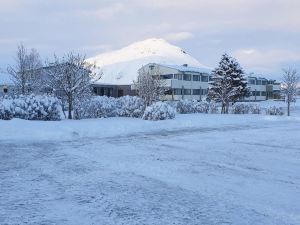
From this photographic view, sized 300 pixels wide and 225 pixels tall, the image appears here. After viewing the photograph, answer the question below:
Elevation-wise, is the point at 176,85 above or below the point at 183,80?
below

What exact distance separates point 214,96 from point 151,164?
31.3 metres

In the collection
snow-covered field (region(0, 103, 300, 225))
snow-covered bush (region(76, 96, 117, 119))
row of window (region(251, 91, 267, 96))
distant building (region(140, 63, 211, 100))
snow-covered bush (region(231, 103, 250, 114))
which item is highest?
distant building (region(140, 63, 211, 100))

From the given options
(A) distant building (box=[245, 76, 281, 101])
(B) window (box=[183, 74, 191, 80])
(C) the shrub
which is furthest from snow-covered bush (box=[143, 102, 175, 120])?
(A) distant building (box=[245, 76, 281, 101])

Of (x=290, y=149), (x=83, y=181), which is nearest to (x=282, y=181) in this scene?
(x=83, y=181)

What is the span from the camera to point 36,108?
69.9ft

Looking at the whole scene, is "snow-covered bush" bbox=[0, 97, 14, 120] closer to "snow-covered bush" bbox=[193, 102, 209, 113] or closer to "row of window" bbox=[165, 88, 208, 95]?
"snow-covered bush" bbox=[193, 102, 209, 113]

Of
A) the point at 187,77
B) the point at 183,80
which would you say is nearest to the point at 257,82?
the point at 187,77

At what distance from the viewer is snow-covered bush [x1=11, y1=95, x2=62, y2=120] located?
21.0 meters

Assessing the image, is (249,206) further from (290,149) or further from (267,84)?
(267,84)

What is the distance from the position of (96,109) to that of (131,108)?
228 cm

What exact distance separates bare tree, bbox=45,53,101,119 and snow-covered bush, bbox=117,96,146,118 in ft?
8.01

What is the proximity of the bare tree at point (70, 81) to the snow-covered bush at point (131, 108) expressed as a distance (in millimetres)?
2441

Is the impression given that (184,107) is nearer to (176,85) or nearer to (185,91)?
(176,85)

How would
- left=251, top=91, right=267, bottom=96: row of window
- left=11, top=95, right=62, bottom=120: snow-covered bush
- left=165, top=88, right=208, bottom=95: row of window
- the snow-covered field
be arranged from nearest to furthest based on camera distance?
the snow-covered field → left=11, top=95, right=62, bottom=120: snow-covered bush → left=165, top=88, right=208, bottom=95: row of window → left=251, top=91, right=267, bottom=96: row of window
